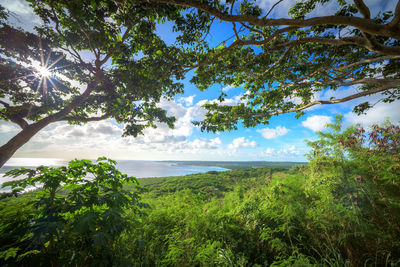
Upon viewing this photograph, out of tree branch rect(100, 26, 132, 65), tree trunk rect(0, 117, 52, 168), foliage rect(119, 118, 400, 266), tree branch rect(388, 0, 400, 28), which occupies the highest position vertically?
tree branch rect(100, 26, 132, 65)

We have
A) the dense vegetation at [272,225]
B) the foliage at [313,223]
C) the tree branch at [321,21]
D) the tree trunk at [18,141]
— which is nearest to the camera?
the dense vegetation at [272,225]

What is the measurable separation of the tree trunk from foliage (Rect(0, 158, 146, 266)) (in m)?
6.07

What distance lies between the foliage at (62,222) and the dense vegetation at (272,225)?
0.01 m

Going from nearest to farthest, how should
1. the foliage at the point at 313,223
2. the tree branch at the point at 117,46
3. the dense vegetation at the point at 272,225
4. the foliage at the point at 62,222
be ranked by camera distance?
1. the foliage at the point at 62,222
2. the dense vegetation at the point at 272,225
3. the foliage at the point at 313,223
4. the tree branch at the point at 117,46

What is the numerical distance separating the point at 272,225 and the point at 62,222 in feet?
11.8

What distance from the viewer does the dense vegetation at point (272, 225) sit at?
1.47m

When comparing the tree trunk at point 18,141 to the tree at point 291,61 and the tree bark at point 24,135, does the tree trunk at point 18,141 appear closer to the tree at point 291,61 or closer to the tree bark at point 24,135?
the tree bark at point 24,135

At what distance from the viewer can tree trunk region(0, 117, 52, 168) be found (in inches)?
198

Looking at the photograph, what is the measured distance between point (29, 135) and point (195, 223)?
825 centimetres

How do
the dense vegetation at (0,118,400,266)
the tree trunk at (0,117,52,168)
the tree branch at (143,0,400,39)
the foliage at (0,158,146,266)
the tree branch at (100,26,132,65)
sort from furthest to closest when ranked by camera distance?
the tree trunk at (0,117,52,168), the tree branch at (100,26,132,65), the tree branch at (143,0,400,39), the dense vegetation at (0,118,400,266), the foliage at (0,158,146,266)

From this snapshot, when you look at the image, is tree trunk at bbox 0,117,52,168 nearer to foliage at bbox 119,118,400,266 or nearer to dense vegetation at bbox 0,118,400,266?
dense vegetation at bbox 0,118,400,266

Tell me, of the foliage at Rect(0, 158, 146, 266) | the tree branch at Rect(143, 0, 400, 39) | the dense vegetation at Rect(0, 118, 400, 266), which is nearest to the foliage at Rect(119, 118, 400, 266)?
the dense vegetation at Rect(0, 118, 400, 266)

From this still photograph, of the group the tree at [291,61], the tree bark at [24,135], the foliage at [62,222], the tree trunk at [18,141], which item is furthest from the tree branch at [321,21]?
the tree trunk at [18,141]

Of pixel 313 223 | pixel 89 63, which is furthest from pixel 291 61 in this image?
pixel 89 63
